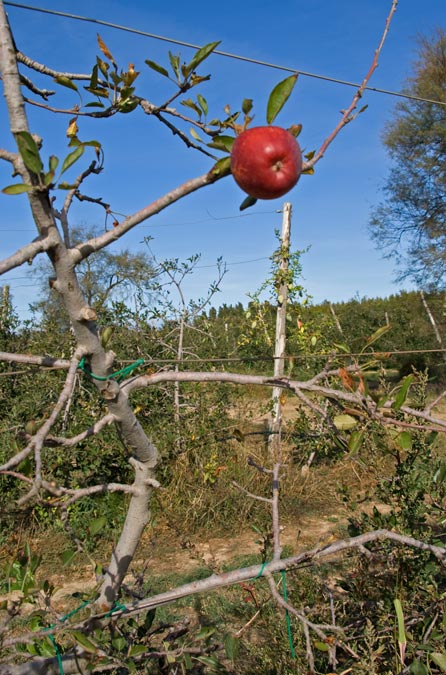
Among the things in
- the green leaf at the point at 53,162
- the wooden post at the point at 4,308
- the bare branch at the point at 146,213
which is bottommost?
the bare branch at the point at 146,213

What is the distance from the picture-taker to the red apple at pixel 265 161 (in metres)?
0.75

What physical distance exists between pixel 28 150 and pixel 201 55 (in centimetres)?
37

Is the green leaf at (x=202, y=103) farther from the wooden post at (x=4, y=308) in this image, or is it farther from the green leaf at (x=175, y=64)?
the wooden post at (x=4, y=308)

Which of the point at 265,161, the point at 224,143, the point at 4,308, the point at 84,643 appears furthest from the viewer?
the point at 4,308

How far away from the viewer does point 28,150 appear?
0.75m

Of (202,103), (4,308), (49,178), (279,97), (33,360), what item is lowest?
(33,360)

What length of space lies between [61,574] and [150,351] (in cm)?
202

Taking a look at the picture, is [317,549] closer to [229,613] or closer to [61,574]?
[229,613]

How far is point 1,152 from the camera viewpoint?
2.85 feet

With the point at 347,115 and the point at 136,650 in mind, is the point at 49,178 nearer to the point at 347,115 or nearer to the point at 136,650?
the point at 347,115

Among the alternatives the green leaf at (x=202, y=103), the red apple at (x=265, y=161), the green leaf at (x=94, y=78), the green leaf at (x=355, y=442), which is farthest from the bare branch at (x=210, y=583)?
the green leaf at (x=94, y=78)

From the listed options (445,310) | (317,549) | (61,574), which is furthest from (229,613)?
(445,310)

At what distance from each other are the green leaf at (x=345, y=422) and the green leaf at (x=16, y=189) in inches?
27.1

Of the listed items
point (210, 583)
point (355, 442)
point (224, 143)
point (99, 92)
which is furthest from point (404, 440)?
point (99, 92)
